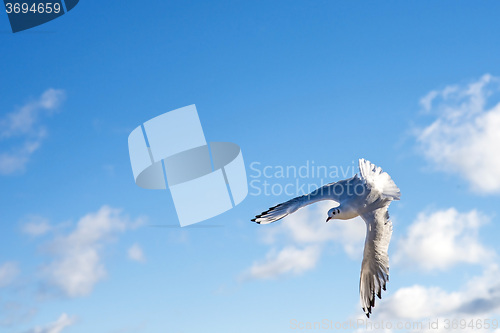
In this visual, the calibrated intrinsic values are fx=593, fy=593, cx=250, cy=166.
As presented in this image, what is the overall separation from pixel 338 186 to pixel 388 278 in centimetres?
329

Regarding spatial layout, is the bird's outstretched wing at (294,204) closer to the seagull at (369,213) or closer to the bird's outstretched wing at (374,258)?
the seagull at (369,213)

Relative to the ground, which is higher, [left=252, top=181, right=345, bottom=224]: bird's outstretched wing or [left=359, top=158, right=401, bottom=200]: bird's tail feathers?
[left=359, top=158, right=401, bottom=200]: bird's tail feathers

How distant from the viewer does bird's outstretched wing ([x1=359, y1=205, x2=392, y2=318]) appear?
59.0 ft

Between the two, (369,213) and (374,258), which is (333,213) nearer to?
(369,213)

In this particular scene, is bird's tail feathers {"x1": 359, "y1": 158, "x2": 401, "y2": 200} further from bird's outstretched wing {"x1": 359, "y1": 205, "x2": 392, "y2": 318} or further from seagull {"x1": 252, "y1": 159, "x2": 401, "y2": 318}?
bird's outstretched wing {"x1": 359, "y1": 205, "x2": 392, "y2": 318}

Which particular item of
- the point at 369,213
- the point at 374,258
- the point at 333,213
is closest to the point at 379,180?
the point at 369,213

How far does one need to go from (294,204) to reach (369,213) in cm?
234

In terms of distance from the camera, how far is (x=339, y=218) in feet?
60.5

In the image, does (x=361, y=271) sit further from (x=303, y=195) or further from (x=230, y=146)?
(x=230, y=146)

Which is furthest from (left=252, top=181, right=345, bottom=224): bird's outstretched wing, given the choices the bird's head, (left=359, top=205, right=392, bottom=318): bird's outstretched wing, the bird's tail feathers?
(left=359, top=205, right=392, bottom=318): bird's outstretched wing

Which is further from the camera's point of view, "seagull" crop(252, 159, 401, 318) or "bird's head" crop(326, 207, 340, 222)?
"bird's head" crop(326, 207, 340, 222)

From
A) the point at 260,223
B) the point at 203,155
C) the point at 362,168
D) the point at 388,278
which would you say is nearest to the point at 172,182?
the point at 203,155

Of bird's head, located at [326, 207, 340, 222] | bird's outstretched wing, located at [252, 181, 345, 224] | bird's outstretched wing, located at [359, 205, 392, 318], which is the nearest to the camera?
bird's outstretched wing, located at [359, 205, 392, 318]

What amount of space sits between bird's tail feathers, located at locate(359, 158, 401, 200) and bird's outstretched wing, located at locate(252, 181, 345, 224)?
3.09ft
